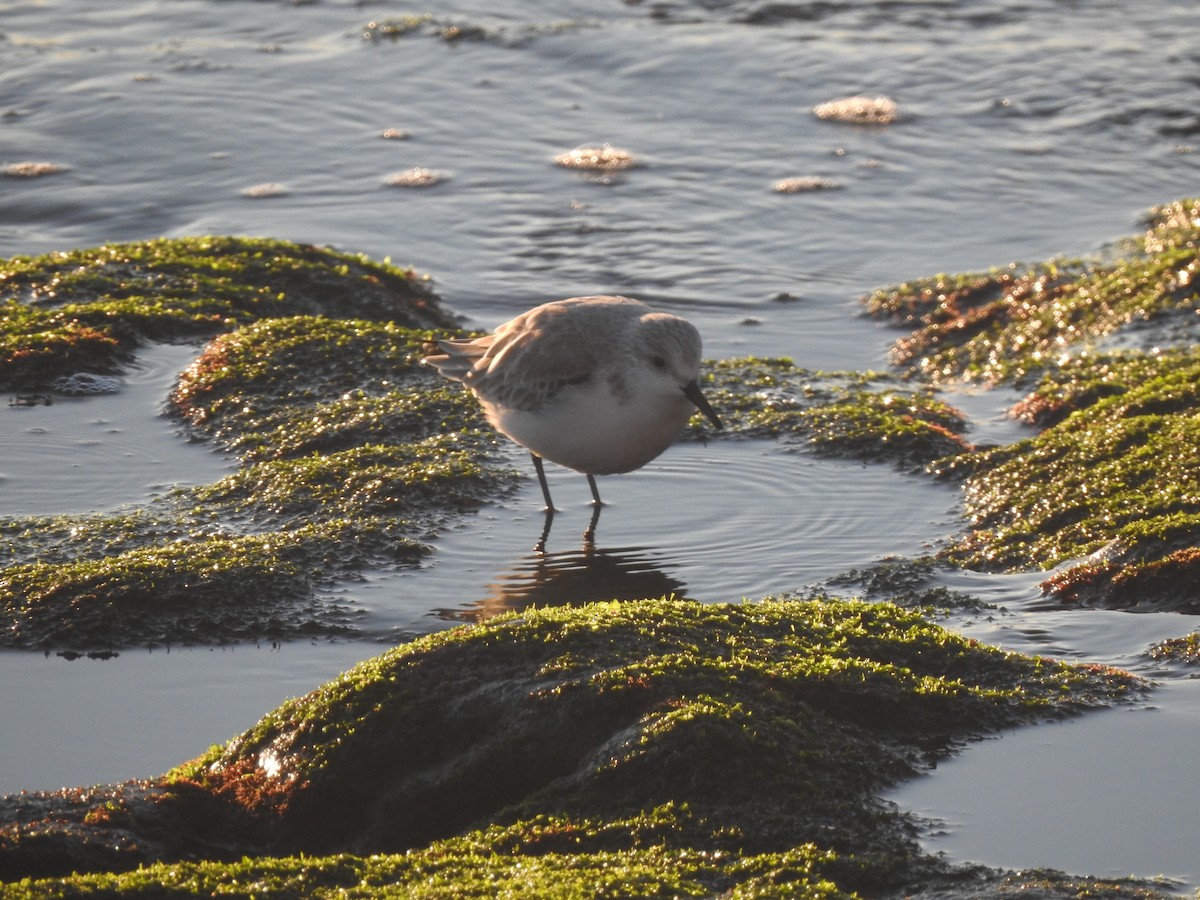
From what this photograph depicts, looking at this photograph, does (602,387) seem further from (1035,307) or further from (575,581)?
(1035,307)

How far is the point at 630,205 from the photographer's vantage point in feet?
43.0

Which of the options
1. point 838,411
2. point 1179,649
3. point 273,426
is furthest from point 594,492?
point 1179,649

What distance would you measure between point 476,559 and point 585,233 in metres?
6.31

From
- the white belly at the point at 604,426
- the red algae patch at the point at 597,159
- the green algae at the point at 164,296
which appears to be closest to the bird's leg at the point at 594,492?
the white belly at the point at 604,426

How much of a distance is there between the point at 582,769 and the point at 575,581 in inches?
97.5

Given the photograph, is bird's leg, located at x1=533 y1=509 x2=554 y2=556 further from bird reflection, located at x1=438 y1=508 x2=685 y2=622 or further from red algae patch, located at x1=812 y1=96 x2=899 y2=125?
red algae patch, located at x1=812 y1=96 x2=899 y2=125

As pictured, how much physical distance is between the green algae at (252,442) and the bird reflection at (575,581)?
18.8 inches

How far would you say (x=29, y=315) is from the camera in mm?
9062

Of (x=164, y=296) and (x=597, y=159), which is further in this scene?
(x=597, y=159)

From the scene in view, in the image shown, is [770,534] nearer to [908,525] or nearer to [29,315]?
[908,525]

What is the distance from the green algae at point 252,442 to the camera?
591cm

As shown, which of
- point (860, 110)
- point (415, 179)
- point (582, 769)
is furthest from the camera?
point (860, 110)

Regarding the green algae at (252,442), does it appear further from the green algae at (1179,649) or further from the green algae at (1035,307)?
the green algae at (1035,307)

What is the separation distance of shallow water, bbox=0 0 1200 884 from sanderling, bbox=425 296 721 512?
15.4 inches
